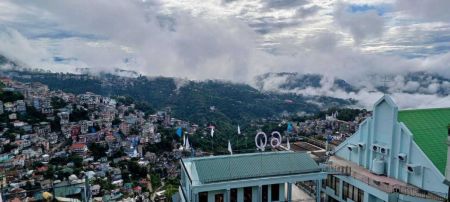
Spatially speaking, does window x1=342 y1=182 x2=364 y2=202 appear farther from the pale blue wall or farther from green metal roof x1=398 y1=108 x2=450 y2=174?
green metal roof x1=398 y1=108 x2=450 y2=174

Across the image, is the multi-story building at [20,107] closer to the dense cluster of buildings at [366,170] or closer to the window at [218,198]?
the dense cluster of buildings at [366,170]

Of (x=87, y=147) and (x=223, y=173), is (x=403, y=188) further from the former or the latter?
(x=87, y=147)

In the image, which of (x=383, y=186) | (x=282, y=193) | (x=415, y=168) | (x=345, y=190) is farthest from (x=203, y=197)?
(x=415, y=168)

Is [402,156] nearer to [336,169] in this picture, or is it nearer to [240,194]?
[336,169]

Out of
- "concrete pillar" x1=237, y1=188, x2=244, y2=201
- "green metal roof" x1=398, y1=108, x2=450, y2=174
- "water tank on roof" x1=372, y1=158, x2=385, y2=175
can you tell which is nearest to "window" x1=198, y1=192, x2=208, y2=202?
"concrete pillar" x1=237, y1=188, x2=244, y2=201

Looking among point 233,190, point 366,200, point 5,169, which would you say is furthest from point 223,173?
point 5,169

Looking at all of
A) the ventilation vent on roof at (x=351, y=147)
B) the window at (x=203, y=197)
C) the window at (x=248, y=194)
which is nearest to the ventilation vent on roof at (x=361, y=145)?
the ventilation vent on roof at (x=351, y=147)

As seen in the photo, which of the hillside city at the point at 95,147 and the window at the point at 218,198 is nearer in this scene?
the window at the point at 218,198
